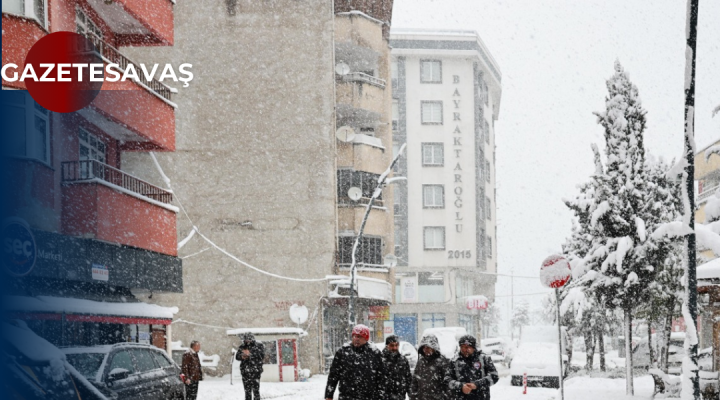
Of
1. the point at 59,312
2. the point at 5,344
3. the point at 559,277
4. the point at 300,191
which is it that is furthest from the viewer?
the point at 300,191

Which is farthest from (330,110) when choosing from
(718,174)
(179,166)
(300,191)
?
(718,174)

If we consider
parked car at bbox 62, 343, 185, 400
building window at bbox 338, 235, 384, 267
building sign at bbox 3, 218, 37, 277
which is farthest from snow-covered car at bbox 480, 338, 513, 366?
building sign at bbox 3, 218, 37, 277

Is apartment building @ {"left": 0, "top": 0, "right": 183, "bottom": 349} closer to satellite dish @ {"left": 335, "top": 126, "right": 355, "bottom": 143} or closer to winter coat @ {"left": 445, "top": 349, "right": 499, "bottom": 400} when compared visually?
winter coat @ {"left": 445, "top": 349, "right": 499, "bottom": 400}

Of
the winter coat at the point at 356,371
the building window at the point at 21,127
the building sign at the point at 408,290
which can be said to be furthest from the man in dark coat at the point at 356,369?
the building sign at the point at 408,290

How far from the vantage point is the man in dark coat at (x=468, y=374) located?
10.0 meters

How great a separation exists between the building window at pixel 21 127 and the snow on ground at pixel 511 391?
868cm

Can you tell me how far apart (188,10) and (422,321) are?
34.5 m

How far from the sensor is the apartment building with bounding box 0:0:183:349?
663 inches

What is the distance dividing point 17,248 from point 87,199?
16.7ft

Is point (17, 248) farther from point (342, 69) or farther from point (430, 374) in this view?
point (342, 69)

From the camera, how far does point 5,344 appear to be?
8266mm

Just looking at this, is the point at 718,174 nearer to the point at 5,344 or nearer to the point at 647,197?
the point at 647,197

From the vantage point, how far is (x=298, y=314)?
36531 mm

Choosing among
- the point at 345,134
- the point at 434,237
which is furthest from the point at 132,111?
the point at 434,237
